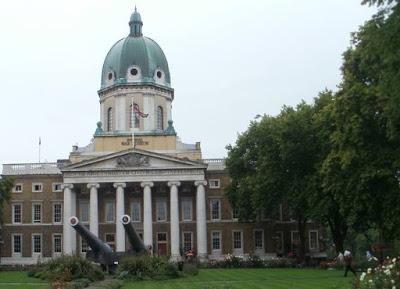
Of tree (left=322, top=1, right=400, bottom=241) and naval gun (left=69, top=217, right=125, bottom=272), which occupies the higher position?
tree (left=322, top=1, right=400, bottom=241)

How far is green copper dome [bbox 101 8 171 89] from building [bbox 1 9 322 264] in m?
1.39

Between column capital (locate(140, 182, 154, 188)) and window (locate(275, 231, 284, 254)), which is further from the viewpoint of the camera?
window (locate(275, 231, 284, 254))

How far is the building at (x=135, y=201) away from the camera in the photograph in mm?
72000

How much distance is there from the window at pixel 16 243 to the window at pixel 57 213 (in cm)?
397

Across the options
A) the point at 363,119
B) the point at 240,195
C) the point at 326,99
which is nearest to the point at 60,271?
the point at 363,119

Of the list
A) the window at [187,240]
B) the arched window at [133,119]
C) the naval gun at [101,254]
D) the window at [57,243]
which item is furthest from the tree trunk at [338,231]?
the window at [57,243]

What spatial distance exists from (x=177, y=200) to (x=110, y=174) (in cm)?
711

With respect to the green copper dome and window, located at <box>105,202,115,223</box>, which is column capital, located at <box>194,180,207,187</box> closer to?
window, located at <box>105,202,115,223</box>

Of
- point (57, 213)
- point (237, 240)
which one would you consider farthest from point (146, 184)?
point (237, 240)

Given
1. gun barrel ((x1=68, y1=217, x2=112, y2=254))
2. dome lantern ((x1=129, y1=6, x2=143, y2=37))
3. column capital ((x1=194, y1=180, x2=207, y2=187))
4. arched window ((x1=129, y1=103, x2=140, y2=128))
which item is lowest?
gun barrel ((x1=68, y1=217, x2=112, y2=254))

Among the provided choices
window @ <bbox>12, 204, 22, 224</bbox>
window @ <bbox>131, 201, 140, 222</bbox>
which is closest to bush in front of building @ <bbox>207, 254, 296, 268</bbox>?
window @ <bbox>131, 201, 140, 222</bbox>

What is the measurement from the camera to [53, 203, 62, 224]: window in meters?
76.2

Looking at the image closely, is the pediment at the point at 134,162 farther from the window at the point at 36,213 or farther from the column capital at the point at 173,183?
the window at the point at 36,213

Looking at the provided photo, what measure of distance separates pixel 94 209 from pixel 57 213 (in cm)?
694
